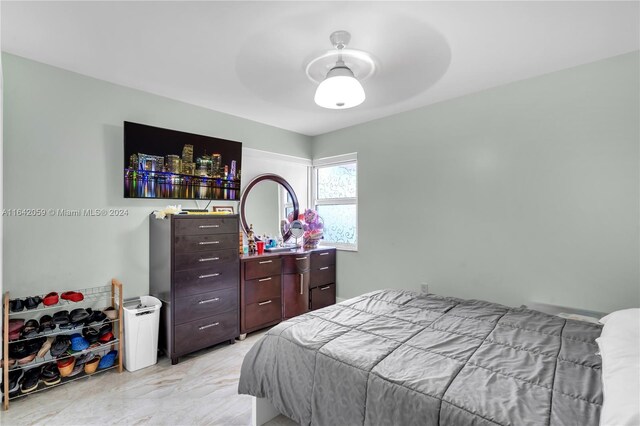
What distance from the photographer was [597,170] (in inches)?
93.8

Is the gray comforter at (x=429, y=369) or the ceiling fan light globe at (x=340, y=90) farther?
the ceiling fan light globe at (x=340, y=90)

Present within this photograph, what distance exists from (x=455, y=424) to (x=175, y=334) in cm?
231

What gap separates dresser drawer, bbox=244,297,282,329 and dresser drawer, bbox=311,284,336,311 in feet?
1.76

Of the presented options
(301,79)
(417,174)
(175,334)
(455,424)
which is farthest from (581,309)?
(175,334)

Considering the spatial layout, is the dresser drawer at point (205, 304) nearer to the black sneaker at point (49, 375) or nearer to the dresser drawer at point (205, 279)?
the dresser drawer at point (205, 279)

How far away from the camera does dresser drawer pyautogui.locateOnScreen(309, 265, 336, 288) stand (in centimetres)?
390

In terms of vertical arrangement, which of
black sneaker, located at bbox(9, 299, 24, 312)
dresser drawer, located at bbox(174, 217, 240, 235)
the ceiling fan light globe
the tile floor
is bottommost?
the tile floor

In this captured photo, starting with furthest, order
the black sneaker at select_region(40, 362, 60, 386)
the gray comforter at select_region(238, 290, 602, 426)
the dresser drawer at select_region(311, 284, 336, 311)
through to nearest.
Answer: the dresser drawer at select_region(311, 284, 336, 311) < the black sneaker at select_region(40, 362, 60, 386) < the gray comforter at select_region(238, 290, 602, 426)

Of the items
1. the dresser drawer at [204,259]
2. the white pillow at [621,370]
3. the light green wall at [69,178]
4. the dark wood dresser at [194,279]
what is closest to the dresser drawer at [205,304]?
the dark wood dresser at [194,279]

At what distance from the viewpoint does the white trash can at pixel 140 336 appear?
253 centimetres

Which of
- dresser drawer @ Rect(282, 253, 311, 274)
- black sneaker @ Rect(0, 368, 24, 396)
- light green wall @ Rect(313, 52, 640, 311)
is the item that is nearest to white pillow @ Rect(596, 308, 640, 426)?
light green wall @ Rect(313, 52, 640, 311)

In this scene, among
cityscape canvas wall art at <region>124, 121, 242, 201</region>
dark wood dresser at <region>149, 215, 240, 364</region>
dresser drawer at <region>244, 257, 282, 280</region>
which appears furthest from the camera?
dresser drawer at <region>244, 257, 282, 280</region>

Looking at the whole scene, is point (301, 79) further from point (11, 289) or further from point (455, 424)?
point (11, 289)

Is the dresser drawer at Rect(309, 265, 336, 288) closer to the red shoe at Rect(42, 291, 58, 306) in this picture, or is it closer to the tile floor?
the tile floor
